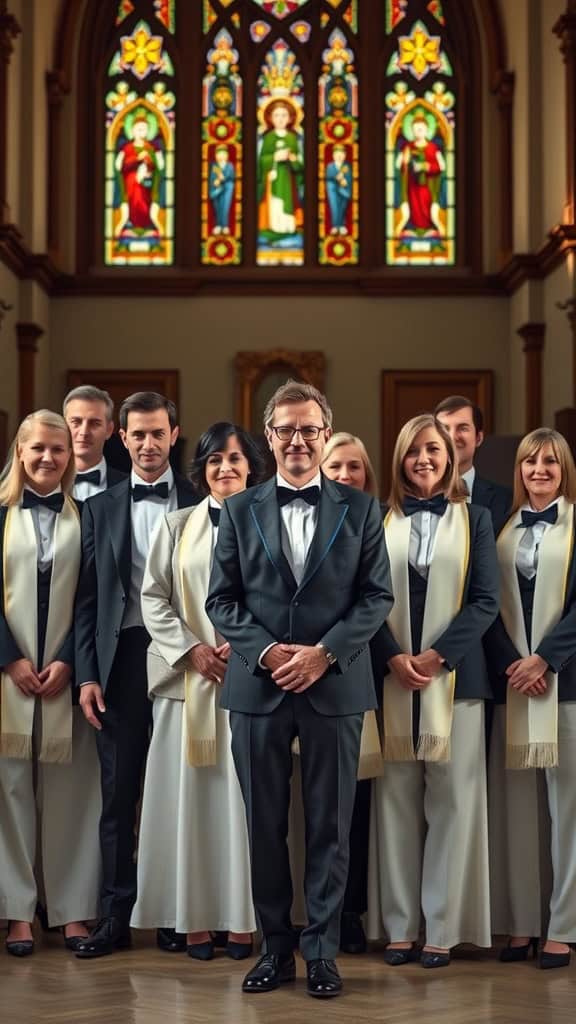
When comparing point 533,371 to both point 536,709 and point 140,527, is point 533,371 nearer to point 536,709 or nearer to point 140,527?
point 140,527

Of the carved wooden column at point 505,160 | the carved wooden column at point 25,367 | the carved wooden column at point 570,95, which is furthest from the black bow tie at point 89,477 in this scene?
the carved wooden column at point 505,160

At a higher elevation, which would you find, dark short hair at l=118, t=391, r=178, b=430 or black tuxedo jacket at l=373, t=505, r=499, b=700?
dark short hair at l=118, t=391, r=178, b=430

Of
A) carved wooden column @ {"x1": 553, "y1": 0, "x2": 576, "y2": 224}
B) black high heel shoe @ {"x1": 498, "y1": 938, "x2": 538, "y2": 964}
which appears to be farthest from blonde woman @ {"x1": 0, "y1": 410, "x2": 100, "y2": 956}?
carved wooden column @ {"x1": 553, "y1": 0, "x2": 576, "y2": 224}

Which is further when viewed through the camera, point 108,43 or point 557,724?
point 108,43

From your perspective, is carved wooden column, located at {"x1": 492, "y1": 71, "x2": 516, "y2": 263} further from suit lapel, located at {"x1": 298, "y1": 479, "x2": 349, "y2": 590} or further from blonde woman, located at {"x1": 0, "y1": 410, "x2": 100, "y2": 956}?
suit lapel, located at {"x1": 298, "y1": 479, "x2": 349, "y2": 590}

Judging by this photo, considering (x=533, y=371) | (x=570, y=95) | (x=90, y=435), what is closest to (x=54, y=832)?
(x=90, y=435)

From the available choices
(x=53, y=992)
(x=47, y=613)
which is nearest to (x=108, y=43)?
(x=47, y=613)

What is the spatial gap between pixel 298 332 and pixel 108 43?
11.2ft

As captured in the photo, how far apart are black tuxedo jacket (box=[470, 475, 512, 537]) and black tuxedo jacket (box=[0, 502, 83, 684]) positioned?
1.48 meters

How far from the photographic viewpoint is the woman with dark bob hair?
4891 mm

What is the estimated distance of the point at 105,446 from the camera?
20.6ft

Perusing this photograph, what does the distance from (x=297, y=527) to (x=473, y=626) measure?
2.20 feet

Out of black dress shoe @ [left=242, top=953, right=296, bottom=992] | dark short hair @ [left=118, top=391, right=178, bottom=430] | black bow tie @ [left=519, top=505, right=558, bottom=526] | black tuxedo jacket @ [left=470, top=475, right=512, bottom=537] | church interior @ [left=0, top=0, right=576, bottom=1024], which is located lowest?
black dress shoe @ [left=242, top=953, right=296, bottom=992]

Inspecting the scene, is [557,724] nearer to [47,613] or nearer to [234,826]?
[234,826]
